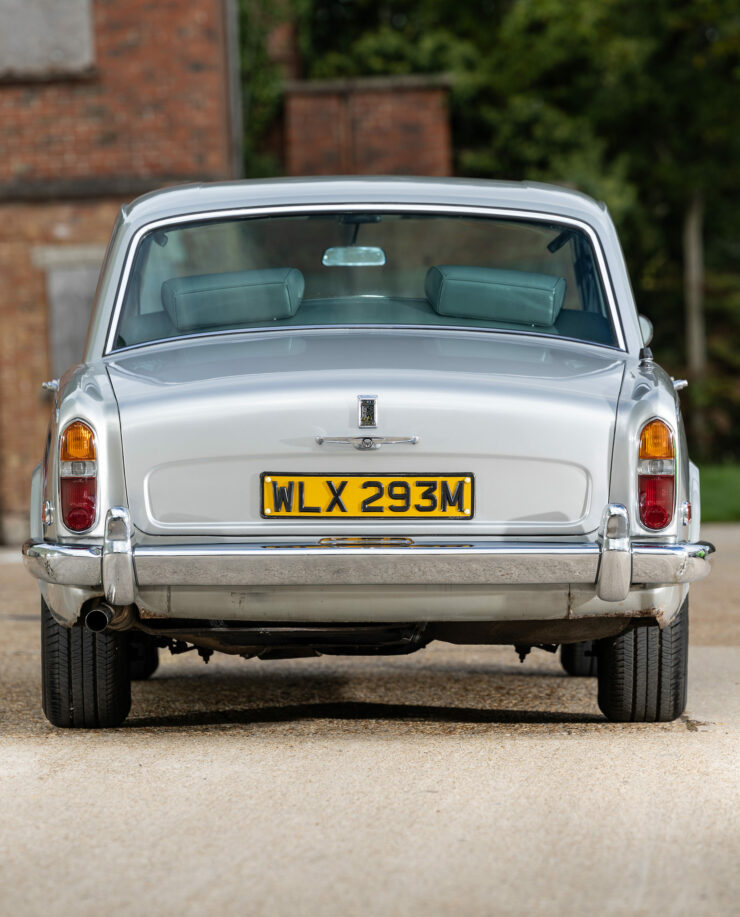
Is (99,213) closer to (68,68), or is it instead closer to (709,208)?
(68,68)

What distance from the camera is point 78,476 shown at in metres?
5.04

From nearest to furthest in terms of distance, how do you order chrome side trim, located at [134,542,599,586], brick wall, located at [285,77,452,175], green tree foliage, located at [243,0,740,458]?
chrome side trim, located at [134,542,599,586] → brick wall, located at [285,77,452,175] → green tree foliage, located at [243,0,740,458]

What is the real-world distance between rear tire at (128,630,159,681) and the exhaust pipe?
2.01 feet

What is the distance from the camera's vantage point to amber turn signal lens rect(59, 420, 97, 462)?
503 centimetres

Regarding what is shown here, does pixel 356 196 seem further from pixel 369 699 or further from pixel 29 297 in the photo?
pixel 29 297

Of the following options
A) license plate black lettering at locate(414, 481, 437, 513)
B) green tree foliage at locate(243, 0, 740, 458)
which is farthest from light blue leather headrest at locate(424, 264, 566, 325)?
green tree foliage at locate(243, 0, 740, 458)

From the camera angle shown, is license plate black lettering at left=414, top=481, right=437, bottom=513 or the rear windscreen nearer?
license plate black lettering at left=414, top=481, right=437, bottom=513

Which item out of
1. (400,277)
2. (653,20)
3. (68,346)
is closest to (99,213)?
(68,346)

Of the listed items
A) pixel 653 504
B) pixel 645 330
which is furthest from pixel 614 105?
pixel 653 504

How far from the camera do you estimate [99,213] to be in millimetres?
17406

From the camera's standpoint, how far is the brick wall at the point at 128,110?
1744 cm

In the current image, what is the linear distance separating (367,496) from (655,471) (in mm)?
854

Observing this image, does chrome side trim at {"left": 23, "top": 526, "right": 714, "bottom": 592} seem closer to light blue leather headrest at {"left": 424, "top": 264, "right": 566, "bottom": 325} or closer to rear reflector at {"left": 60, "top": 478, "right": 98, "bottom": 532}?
rear reflector at {"left": 60, "top": 478, "right": 98, "bottom": 532}

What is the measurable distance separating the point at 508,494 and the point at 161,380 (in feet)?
3.62
